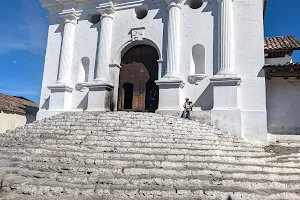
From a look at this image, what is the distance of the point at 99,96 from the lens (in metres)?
10.4

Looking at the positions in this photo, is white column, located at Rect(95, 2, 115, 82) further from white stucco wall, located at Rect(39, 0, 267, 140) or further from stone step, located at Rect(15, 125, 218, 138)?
stone step, located at Rect(15, 125, 218, 138)

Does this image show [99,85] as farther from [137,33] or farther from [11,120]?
[11,120]

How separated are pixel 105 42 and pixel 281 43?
830cm

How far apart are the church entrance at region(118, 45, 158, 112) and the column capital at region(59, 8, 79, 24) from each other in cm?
331

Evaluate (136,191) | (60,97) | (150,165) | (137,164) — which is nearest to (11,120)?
(60,97)

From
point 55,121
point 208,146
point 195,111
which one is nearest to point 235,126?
point 195,111

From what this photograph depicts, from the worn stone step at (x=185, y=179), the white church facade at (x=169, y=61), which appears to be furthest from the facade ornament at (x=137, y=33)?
the worn stone step at (x=185, y=179)

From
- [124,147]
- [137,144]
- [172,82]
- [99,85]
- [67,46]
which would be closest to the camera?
[124,147]

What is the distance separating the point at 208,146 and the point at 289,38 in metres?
9.20

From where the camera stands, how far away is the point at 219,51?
30.5ft

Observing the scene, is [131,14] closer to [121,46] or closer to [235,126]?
[121,46]

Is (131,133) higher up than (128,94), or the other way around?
(128,94)

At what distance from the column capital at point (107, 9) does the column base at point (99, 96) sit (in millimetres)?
3372

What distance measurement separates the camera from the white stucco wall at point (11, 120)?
1344 centimetres
